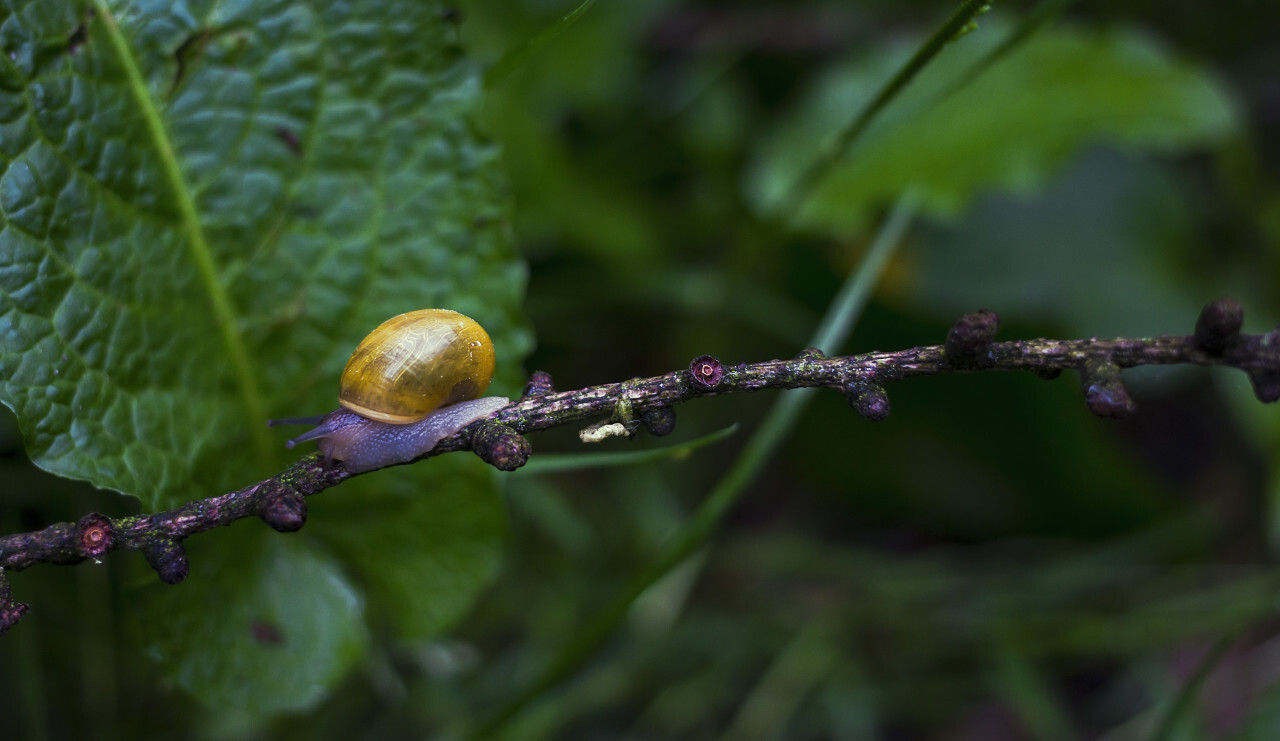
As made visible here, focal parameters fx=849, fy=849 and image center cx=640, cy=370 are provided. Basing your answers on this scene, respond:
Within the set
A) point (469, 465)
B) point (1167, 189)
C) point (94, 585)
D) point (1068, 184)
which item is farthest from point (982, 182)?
point (94, 585)

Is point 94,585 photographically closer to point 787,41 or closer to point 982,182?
point 982,182

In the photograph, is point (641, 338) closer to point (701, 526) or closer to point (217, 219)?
point (701, 526)

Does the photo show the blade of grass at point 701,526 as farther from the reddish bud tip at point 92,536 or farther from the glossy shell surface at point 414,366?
the reddish bud tip at point 92,536

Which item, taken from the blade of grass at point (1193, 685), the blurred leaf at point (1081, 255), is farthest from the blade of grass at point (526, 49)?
the blade of grass at point (1193, 685)

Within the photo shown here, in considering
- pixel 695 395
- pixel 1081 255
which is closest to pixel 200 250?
pixel 695 395

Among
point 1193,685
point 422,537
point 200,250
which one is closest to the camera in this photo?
point 200,250

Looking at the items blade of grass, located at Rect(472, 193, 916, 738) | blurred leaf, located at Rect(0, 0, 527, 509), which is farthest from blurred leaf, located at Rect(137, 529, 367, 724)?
blade of grass, located at Rect(472, 193, 916, 738)
